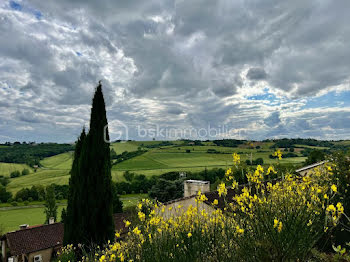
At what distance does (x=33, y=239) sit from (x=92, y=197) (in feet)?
36.4

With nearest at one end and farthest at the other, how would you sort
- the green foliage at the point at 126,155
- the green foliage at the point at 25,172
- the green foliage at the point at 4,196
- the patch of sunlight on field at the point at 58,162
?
the green foliage at the point at 4,196 → the green foliage at the point at 25,172 → the patch of sunlight on field at the point at 58,162 → the green foliage at the point at 126,155

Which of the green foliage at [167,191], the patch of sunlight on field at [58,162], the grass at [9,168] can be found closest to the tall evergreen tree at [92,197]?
the green foliage at [167,191]

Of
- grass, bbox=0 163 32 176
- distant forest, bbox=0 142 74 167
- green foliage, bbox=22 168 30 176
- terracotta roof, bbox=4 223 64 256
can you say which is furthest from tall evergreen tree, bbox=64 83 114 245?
distant forest, bbox=0 142 74 167

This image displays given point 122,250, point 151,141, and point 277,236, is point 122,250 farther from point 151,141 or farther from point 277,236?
point 151,141

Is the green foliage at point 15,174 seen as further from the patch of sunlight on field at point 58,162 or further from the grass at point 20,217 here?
the grass at point 20,217

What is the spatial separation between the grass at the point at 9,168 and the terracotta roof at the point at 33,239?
188 feet

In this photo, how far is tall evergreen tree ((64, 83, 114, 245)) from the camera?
42.5ft

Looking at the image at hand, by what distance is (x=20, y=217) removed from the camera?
40.7 metres

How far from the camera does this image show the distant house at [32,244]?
17984mm

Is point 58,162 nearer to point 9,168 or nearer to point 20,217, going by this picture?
point 9,168

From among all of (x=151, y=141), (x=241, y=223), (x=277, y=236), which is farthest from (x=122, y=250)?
(x=151, y=141)

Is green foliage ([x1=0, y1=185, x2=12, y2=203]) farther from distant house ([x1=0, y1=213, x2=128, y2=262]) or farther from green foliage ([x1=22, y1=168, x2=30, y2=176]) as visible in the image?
distant house ([x1=0, y1=213, x2=128, y2=262])

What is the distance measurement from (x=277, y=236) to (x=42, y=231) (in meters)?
23.8

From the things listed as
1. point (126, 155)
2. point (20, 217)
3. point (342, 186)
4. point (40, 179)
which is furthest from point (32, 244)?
point (126, 155)
